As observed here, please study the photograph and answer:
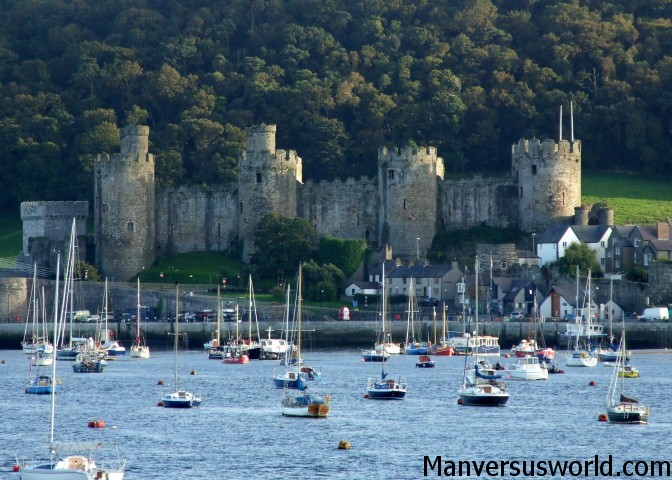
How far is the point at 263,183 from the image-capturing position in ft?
269

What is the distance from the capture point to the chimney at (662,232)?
79.1 meters

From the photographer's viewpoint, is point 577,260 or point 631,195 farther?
point 631,195

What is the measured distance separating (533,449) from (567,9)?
201ft

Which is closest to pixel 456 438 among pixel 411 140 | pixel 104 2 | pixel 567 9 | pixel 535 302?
pixel 535 302

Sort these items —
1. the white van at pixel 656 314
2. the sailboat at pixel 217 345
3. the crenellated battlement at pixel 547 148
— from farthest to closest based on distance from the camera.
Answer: the crenellated battlement at pixel 547 148 < the white van at pixel 656 314 < the sailboat at pixel 217 345

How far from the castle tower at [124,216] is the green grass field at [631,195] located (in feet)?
63.4

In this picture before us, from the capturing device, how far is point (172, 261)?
83312 millimetres

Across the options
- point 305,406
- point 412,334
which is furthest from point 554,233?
point 305,406

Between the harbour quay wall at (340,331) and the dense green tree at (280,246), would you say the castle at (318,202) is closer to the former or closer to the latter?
the dense green tree at (280,246)

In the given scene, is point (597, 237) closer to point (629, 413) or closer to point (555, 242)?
point (555, 242)

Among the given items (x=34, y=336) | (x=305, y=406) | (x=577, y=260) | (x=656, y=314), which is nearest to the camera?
(x=305, y=406)

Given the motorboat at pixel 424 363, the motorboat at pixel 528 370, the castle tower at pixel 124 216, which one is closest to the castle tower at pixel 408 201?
the castle tower at pixel 124 216

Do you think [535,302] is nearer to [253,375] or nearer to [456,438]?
[253,375]

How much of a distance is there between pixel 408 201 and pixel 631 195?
14.0 metres
